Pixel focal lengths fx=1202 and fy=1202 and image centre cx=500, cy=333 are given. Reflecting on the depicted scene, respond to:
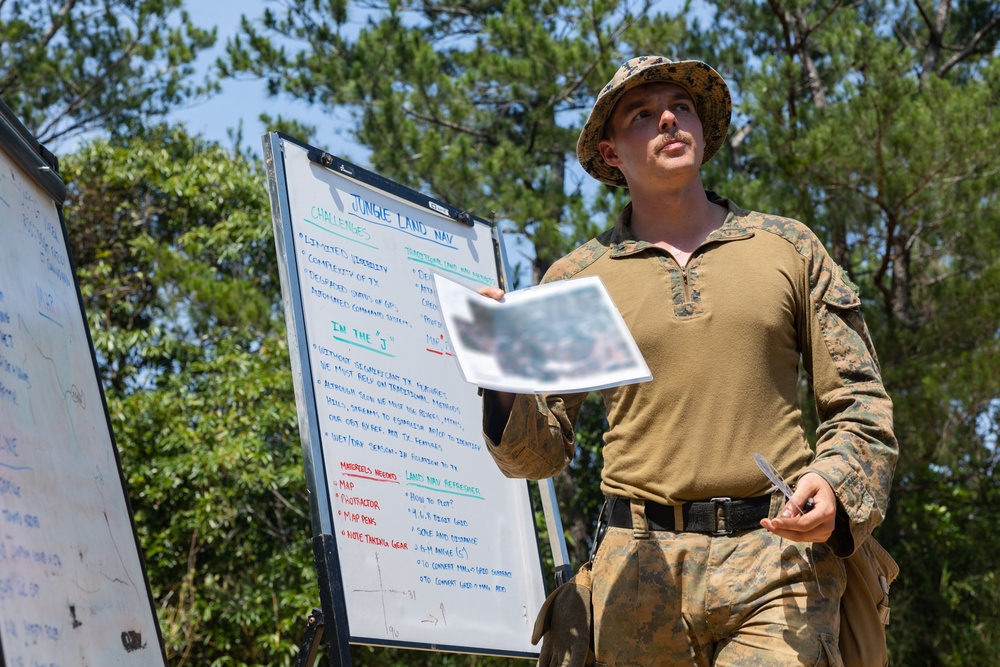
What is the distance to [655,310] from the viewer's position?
2.51 meters

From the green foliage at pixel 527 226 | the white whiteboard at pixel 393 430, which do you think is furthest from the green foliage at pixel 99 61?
the white whiteboard at pixel 393 430

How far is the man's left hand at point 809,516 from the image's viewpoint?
2.08 metres

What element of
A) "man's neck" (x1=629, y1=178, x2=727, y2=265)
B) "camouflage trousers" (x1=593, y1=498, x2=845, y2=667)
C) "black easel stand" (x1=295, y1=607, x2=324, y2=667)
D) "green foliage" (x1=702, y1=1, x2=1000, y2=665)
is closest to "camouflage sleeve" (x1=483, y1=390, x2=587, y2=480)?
"camouflage trousers" (x1=593, y1=498, x2=845, y2=667)

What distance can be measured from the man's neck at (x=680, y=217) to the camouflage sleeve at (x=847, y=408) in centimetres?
25

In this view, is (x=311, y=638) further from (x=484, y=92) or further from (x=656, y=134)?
(x=484, y=92)

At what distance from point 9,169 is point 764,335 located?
5.22ft

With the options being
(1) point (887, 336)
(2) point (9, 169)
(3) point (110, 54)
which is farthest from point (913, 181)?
(3) point (110, 54)

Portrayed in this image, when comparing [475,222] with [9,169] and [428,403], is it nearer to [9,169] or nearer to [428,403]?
[428,403]

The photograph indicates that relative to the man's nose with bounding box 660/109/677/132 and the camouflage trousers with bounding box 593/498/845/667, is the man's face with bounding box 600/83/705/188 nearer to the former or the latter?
the man's nose with bounding box 660/109/677/132

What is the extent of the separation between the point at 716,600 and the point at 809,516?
1.10 feet

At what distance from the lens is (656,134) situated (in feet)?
8.63

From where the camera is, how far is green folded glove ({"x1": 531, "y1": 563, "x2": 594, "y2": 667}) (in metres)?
2.49

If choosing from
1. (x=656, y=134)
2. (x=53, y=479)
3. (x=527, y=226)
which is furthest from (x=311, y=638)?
(x=527, y=226)

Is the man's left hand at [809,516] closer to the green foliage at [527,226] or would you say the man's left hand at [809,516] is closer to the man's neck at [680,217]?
the man's neck at [680,217]
